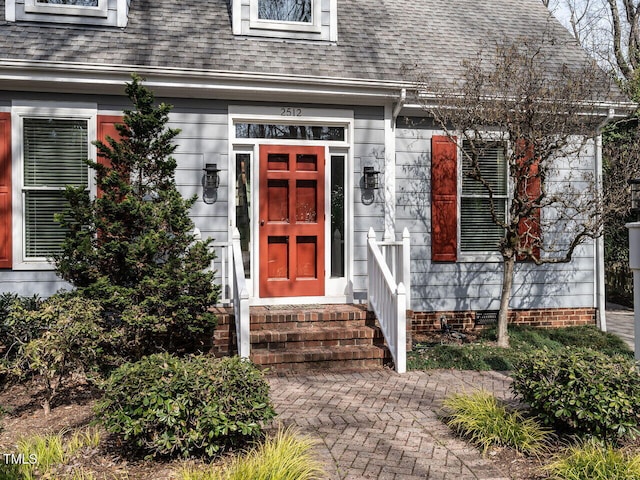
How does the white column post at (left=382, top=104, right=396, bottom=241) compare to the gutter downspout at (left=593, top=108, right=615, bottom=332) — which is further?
the gutter downspout at (left=593, top=108, right=615, bottom=332)

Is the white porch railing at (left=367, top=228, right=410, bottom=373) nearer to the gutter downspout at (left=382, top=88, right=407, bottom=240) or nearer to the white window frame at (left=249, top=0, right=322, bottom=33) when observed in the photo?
the gutter downspout at (left=382, top=88, right=407, bottom=240)

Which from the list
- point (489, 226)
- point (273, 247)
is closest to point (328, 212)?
point (273, 247)

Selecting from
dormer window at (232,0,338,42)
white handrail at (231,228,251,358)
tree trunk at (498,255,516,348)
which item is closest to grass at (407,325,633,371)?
tree trunk at (498,255,516,348)

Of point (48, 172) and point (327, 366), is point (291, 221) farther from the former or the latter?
point (48, 172)

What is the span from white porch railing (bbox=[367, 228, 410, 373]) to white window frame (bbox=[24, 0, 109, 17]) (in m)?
4.61

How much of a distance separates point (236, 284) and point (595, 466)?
13.7 feet

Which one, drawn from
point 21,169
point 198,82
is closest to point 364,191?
point 198,82

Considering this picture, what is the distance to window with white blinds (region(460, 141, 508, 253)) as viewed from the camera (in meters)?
8.41

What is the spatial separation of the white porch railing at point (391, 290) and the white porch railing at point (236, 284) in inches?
64.0

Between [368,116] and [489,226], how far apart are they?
2438mm

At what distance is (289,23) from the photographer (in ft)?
26.8

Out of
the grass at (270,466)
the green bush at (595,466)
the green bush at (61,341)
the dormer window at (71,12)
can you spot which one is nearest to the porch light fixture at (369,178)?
the dormer window at (71,12)

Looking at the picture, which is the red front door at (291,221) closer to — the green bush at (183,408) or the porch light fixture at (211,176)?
the porch light fixture at (211,176)

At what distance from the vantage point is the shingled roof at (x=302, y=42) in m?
7.28
